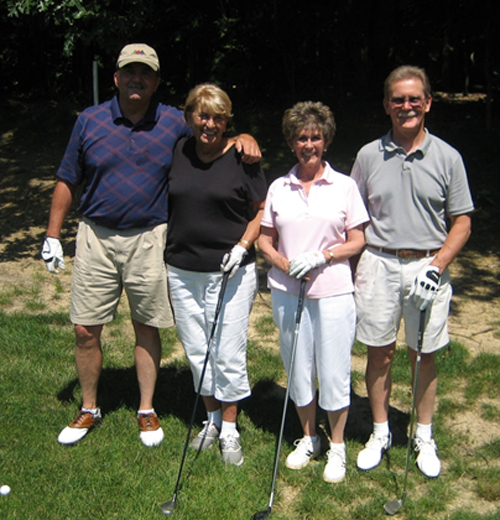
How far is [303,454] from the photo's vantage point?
12.6 feet

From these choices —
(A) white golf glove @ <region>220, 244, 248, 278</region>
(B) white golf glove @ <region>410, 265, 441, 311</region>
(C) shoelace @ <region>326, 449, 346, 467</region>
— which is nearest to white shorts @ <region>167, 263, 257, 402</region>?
(A) white golf glove @ <region>220, 244, 248, 278</region>

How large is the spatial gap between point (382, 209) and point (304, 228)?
1.45ft

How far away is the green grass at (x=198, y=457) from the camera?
138 inches

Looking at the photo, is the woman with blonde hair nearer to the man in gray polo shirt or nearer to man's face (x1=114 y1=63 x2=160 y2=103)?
man's face (x1=114 y1=63 x2=160 y2=103)

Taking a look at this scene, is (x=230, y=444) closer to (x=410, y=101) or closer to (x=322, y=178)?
(x=322, y=178)

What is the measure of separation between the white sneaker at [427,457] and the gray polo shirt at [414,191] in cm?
116

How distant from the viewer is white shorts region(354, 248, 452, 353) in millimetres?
3604

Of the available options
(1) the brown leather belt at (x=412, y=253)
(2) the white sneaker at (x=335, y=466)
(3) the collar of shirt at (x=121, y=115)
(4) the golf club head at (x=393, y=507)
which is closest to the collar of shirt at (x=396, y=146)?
(1) the brown leather belt at (x=412, y=253)

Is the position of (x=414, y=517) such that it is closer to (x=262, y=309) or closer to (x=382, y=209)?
(x=382, y=209)

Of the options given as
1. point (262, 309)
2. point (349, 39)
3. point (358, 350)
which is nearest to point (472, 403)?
point (358, 350)

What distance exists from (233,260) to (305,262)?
413mm

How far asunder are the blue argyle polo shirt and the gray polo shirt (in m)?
1.13

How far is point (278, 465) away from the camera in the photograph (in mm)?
3840

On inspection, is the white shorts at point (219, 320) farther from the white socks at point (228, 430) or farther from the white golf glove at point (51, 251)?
the white golf glove at point (51, 251)
